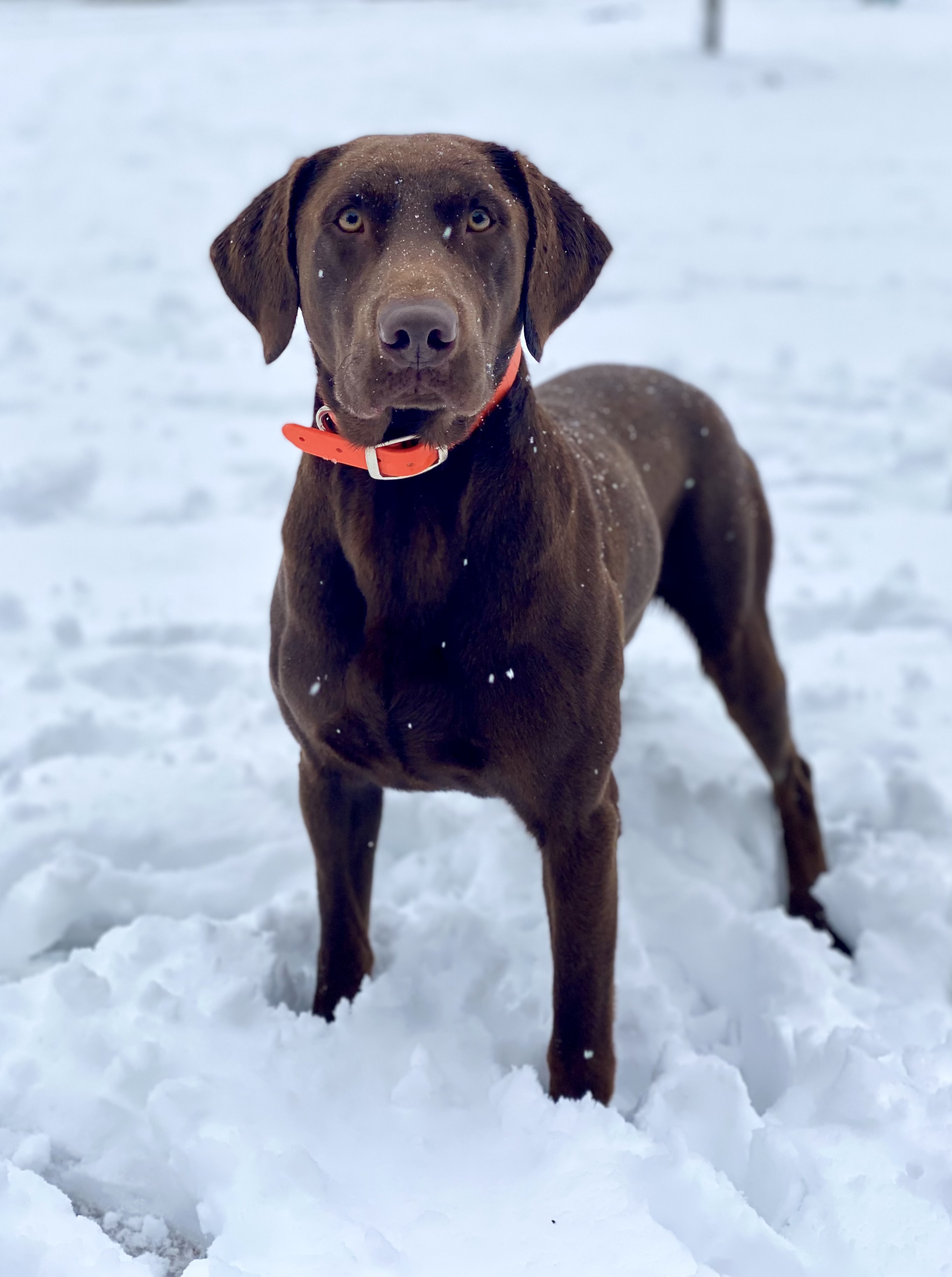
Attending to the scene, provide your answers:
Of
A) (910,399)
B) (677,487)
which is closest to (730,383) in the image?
(910,399)

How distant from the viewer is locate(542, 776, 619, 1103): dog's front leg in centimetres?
216

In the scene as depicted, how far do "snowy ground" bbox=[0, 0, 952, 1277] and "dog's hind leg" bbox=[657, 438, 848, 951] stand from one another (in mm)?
116

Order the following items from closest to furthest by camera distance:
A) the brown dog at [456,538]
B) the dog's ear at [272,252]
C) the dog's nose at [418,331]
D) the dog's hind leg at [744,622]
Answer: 1. the dog's nose at [418,331]
2. the brown dog at [456,538]
3. the dog's ear at [272,252]
4. the dog's hind leg at [744,622]

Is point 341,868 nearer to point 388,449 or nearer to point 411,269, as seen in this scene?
point 388,449

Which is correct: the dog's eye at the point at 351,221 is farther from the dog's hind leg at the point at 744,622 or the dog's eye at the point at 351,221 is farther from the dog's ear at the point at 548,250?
the dog's hind leg at the point at 744,622

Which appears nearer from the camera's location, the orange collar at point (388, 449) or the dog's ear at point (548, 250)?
the orange collar at point (388, 449)

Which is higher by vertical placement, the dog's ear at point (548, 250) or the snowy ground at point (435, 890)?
the dog's ear at point (548, 250)

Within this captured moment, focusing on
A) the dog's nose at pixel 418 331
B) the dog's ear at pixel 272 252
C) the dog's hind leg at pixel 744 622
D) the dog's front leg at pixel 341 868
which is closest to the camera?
the dog's nose at pixel 418 331

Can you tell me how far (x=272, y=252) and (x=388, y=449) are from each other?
0.44m

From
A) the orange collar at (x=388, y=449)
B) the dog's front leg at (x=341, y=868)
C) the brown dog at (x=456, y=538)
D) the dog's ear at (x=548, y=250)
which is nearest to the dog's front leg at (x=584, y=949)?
the brown dog at (x=456, y=538)

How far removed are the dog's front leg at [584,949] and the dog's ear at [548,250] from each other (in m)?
0.87

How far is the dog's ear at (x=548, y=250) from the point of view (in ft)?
6.88

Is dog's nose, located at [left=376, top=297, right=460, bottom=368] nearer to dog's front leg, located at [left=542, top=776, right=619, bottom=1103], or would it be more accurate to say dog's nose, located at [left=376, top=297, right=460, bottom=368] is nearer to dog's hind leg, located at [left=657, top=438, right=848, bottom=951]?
dog's front leg, located at [left=542, top=776, right=619, bottom=1103]

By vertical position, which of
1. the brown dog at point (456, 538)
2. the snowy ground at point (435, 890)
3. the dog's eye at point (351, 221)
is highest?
the dog's eye at point (351, 221)
